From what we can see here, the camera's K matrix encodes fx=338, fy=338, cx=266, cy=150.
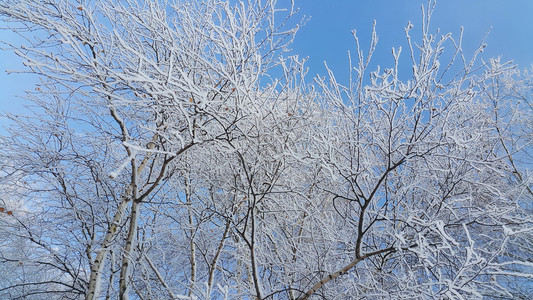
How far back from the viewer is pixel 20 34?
3432 millimetres

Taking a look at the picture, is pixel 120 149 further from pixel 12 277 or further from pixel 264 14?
pixel 12 277

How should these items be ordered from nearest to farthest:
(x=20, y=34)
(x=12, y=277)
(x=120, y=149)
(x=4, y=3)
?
(x=4, y=3), (x=20, y=34), (x=120, y=149), (x=12, y=277)

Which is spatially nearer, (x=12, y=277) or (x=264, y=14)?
(x=264, y=14)

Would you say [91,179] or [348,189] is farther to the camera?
[91,179]

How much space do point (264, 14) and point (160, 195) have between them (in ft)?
10.9

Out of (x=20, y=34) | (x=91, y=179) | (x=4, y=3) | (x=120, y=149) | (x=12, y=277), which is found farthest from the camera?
(x=12, y=277)

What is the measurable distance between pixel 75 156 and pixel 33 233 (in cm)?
133

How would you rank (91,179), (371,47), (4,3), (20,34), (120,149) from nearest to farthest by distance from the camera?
1. (371,47)
2. (4,3)
3. (20,34)
4. (91,179)
5. (120,149)

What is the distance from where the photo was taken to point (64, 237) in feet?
16.8

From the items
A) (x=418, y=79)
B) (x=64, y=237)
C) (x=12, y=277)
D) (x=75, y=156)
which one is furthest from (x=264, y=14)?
(x=12, y=277)

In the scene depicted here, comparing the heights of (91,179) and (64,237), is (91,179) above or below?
above

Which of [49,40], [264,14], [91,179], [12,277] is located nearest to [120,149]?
[91,179]

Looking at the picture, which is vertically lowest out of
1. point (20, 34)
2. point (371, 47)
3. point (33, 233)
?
point (371, 47)

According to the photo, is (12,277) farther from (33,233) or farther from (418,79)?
(418,79)
